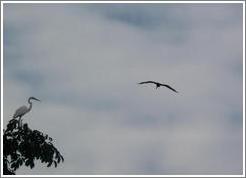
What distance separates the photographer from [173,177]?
85.5 ft

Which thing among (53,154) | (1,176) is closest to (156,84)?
(53,154)

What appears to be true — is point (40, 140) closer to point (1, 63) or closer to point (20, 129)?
point (20, 129)

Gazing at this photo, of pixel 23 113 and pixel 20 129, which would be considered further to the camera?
pixel 23 113

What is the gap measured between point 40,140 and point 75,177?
124 inches

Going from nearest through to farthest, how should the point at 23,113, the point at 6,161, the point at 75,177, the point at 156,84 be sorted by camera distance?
the point at 75,177 → the point at 6,161 → the point at 156,84 → the point at 23,113

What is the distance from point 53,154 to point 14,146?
123 centimetres

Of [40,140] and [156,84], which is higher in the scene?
[156,84]

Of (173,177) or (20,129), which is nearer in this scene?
(173,177)

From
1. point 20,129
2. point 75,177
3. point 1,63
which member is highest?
point 1,63

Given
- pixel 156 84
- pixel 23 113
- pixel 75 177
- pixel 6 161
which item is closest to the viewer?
pixel 75 177

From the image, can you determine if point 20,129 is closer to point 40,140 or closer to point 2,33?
point 40,140

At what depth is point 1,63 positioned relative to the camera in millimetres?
28219

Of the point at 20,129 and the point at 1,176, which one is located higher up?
the point at 20,129

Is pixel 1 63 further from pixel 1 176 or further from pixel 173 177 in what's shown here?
pixel 173 177
